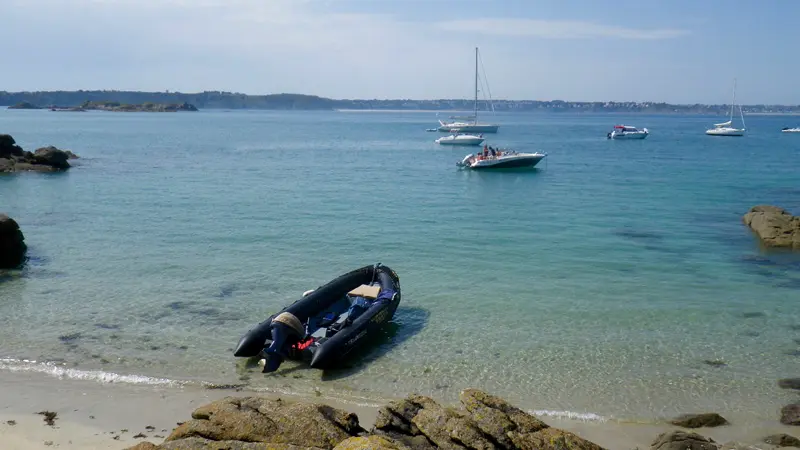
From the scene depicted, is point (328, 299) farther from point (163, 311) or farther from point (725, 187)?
point (725, 187)

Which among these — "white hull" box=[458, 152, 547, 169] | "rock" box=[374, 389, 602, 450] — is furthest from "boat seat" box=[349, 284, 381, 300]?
"white hull" box=[458, 152, 547, 169]

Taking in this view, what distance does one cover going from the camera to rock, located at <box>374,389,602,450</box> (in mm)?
6527

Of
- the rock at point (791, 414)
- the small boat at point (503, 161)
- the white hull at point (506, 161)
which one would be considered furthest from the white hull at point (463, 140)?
the rock at point (791, 414)

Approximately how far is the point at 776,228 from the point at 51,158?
4136 cm

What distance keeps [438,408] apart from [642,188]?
34.0 m

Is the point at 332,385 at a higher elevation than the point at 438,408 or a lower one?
lower

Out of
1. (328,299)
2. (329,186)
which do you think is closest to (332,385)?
(328,299)

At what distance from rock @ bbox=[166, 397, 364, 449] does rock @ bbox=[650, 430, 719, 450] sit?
423 centimetres

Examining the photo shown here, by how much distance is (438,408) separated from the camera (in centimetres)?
697

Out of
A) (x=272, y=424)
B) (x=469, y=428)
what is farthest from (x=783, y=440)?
(x=272, y=424)

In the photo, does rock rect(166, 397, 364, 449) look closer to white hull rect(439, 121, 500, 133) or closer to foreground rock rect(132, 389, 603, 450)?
foreground rock rect(132, 389, 603, 450)

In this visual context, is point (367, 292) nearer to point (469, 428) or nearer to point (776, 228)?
point (469, 428)

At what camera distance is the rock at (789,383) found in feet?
37.3

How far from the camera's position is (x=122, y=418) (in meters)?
9.80
